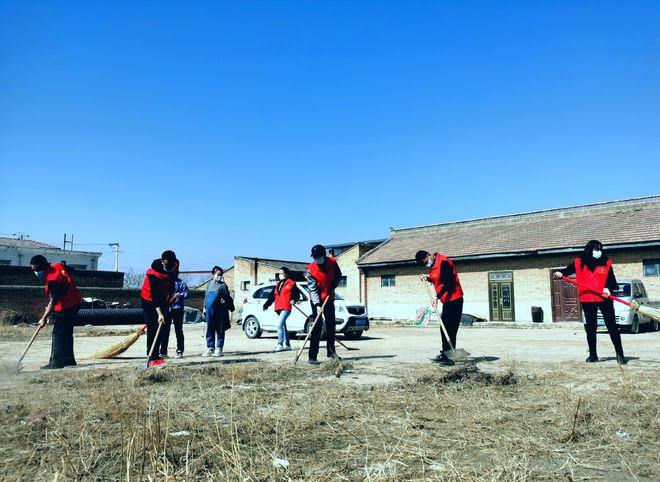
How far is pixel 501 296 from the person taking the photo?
27797 millimetres

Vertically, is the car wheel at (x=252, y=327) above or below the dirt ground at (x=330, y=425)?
above

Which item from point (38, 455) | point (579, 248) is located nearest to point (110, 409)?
point (38, 455)

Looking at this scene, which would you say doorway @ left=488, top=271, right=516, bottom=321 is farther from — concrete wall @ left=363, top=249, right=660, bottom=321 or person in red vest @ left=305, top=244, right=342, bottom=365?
person in red vest @ left=305, top=244, right=342, bottom=365

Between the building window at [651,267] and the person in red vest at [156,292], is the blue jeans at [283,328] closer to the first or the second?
the person in red vest at [156,292]

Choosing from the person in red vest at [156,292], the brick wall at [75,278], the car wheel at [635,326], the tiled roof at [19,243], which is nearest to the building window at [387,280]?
the car wheel at [635,326]

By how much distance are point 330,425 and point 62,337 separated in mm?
5982

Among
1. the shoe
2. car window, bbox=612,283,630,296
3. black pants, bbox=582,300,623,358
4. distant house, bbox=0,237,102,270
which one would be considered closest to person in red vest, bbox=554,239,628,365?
black pants, bbox=582,300,623,358

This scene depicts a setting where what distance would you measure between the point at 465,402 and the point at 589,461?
1733 mm

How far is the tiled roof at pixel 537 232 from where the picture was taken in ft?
81.4

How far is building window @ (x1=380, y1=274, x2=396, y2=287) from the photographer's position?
32.8m

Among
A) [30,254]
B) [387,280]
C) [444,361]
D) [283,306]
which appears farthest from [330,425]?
[30,254]

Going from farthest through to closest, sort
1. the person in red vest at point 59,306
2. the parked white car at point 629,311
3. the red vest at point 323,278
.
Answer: the parked white car at point 629,311, the red vest at point 323,278, the person in red vest at point 59,306

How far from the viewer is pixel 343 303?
15320 mm

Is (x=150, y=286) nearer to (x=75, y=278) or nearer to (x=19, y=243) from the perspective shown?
(x=75, y=278)
